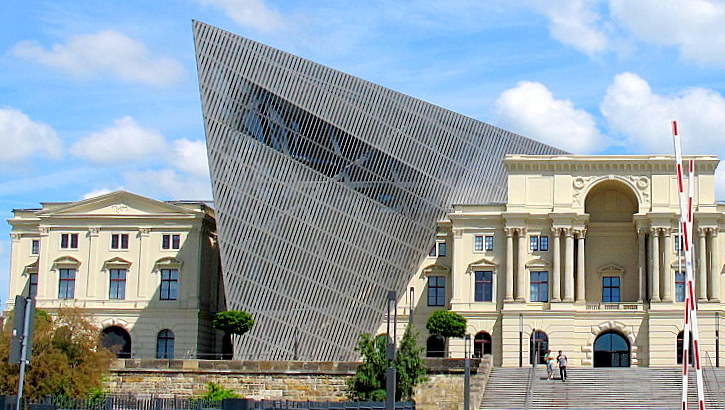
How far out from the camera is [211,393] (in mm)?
65938

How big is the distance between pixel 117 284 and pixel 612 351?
31.0 meters

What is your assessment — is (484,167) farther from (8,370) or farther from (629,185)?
(8,370)

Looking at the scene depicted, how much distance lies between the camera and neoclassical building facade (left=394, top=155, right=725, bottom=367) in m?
74.6

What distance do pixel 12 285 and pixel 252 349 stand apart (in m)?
18.6

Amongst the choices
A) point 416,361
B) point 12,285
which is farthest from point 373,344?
point 12,285

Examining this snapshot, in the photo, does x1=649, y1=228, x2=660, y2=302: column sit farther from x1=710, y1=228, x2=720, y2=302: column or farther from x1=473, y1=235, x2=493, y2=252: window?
x1=473, y1=235, x2=493, y2=252: window

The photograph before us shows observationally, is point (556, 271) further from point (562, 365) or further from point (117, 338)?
point (117, 338)

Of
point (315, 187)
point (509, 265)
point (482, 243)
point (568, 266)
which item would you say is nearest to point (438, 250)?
point (482, 243)

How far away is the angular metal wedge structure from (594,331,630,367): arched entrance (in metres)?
12.3

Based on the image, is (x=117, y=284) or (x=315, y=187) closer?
(x=315, y=187)

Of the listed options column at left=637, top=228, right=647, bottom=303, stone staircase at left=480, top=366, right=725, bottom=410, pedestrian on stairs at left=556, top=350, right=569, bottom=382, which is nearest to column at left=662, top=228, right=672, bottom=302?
column at left=637, top=228, right=647, bottom=303

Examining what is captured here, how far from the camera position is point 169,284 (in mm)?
80500

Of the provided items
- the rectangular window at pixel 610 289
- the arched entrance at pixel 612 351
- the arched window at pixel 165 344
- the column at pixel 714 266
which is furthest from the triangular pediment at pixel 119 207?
the column at pixel 714 266

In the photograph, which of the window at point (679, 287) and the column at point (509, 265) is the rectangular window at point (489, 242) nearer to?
the column at point (509, 265)
